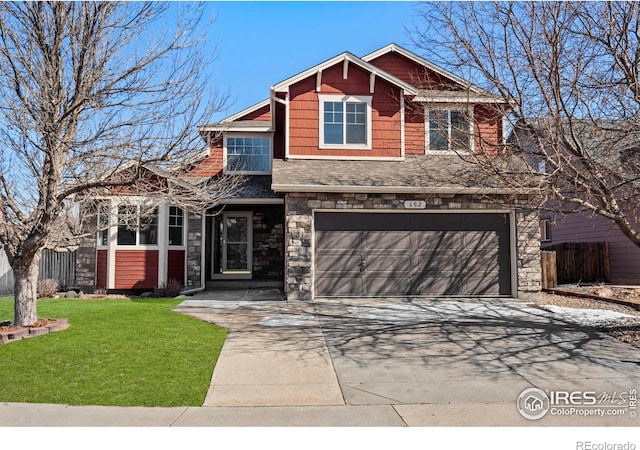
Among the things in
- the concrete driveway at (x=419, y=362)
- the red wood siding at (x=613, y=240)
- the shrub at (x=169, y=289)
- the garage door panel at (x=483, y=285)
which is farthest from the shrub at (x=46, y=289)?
the red wood siding at (x=613, y=240)

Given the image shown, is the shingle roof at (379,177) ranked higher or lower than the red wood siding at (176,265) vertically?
higher

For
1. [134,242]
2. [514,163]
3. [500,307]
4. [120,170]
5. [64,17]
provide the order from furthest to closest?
[134,242]
[500,307]
[514,163]
[120,170]
[64,17]

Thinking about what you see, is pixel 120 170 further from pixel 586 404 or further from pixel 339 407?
pixel 586 404

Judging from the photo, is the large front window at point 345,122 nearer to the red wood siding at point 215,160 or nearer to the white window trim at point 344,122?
the white window trim at point 344,122

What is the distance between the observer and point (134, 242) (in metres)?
14.4

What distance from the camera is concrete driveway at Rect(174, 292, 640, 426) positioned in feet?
17.7

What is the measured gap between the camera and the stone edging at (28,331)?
25.3 feet

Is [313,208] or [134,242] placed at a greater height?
[313,208]

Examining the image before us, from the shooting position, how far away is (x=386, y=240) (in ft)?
41.5

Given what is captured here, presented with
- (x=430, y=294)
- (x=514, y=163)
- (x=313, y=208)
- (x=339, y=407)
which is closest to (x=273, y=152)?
(x=313, y=208)

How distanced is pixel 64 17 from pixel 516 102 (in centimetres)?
806

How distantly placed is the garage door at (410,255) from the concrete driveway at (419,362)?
1.88 metres

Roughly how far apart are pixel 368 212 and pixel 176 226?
6246 millimetres

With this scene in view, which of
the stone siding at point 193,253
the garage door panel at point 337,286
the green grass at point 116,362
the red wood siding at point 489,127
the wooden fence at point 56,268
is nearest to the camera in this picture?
the green grass at point 116,362
